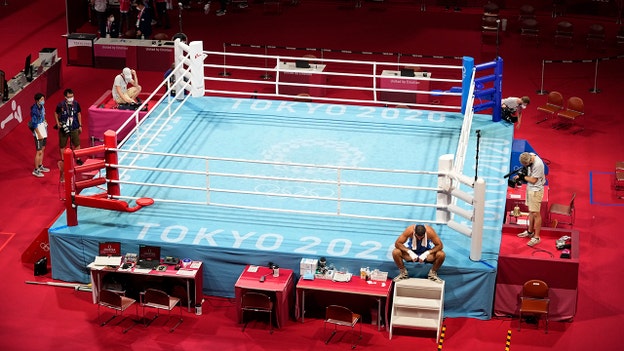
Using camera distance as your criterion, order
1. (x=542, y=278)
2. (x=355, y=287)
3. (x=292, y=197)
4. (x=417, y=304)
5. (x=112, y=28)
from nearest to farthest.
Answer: (x=417, y=304) < (x=355, y=287) < (x=542, y=278) < (x=292, y=197) < (x=112, y=28)

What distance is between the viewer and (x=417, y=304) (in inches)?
521

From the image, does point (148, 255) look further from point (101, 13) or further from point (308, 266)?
point (101, 13)

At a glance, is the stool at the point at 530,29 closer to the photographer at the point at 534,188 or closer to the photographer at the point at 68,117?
the photographer at the point at 534,188

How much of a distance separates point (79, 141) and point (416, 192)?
6.43m

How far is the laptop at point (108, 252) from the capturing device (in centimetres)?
1388

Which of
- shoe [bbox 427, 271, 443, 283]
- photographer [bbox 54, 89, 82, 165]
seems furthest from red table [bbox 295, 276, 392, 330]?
photographer [bbox 54, 89, 82, 165]

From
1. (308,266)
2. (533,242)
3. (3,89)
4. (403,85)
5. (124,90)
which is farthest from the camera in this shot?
(403,85)

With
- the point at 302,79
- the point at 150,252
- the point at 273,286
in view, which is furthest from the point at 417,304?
the point at 302,79

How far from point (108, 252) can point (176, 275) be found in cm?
111

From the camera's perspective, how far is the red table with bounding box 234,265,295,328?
13.4m

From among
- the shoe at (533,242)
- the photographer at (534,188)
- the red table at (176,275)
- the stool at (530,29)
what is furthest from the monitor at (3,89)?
the stool at (530,29)

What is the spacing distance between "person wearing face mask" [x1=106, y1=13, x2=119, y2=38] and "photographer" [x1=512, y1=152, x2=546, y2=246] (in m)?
12.7

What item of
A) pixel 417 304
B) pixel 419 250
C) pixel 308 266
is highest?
pixel 419 250

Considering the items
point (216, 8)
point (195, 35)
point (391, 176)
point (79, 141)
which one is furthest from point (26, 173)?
point (216, 8)
